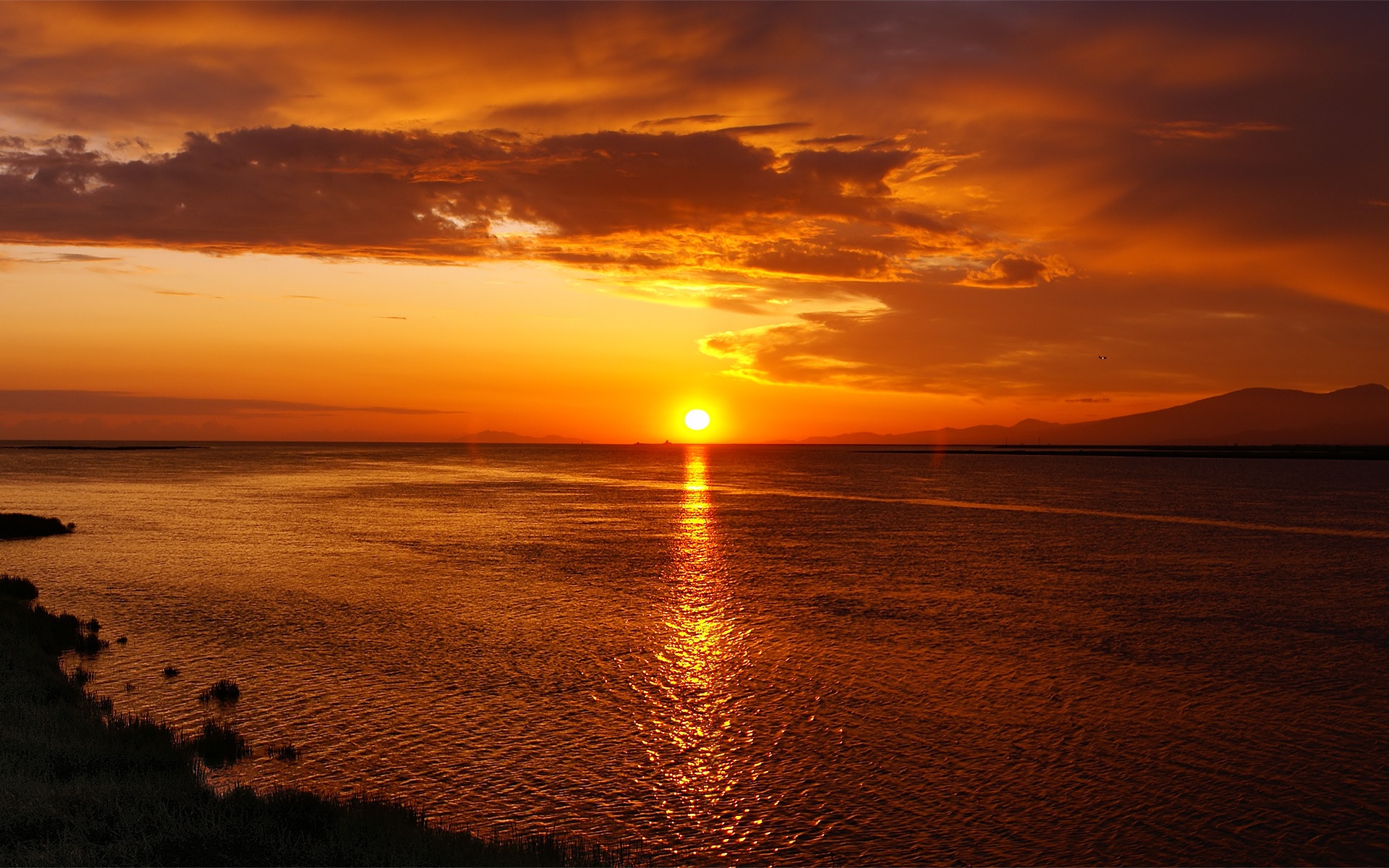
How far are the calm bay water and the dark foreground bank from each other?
1.86 m

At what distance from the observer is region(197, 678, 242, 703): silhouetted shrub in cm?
2183

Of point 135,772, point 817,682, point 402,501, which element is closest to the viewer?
point 135,772

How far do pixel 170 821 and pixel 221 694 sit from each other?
35.6 ft

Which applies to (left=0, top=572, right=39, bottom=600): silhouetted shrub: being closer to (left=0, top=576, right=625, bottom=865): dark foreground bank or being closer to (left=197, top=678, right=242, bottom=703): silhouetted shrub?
(left=197, top=678, right=242, bottom=703): silhouetted shrub

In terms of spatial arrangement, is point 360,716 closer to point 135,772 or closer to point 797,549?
point 135,772

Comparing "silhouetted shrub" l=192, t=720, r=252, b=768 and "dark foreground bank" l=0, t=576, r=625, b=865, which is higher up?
"dark foreground bank" l=0, t=576, r=625, b=865

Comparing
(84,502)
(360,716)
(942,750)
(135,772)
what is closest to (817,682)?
(942,750)

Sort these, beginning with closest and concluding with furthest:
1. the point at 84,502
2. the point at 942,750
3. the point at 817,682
A: the point at 942,750 < the point at 817,682 < the point at 84,502

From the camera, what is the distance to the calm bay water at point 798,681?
1600 cm

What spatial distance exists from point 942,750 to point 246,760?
49.1 ft

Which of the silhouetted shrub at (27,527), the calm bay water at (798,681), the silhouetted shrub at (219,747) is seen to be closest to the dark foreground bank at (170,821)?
the silhouetted shrub at (219,747)

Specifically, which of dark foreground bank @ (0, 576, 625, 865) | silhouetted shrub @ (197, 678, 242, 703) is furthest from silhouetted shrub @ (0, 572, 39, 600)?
dark foreground bank @ (0, 576, 625, 865)

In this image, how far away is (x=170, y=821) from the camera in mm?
12297

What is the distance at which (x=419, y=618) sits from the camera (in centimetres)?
3284
